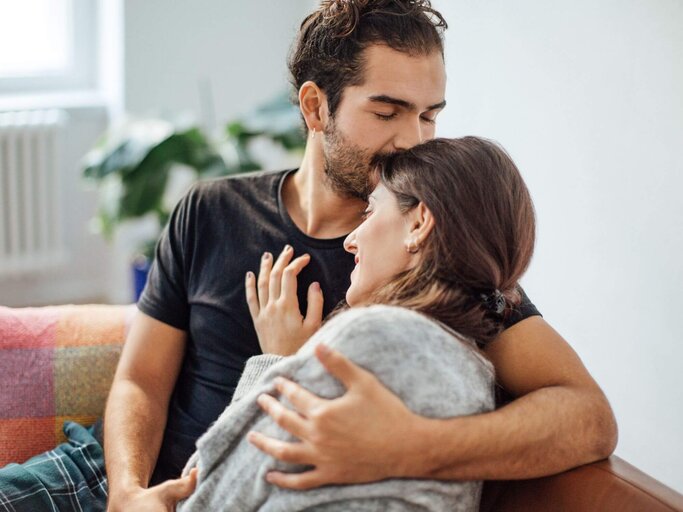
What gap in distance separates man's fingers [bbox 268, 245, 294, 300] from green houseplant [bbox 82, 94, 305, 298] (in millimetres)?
1282

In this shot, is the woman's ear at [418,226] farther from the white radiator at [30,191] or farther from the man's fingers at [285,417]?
the white radiator at [30,191]

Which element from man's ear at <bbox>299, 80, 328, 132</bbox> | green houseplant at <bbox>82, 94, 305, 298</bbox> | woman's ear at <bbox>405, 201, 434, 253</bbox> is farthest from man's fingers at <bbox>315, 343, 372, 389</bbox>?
green houseplant at <bbox>82, 94, 305, 298</bbox>

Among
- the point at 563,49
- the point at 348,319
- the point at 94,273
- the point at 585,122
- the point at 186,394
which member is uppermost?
the point at 563,49

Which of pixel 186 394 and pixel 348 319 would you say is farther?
pixel 186 394

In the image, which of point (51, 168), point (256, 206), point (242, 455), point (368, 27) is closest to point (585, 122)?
point (368, 27)

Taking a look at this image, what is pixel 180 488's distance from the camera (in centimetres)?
138

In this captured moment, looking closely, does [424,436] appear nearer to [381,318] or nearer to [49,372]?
[381,318]

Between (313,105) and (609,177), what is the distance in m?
0.58

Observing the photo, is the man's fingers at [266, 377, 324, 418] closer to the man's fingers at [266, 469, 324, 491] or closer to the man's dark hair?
the man's fingers at [266, 469, 324, 491]

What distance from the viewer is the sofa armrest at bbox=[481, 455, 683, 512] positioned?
125 centimetres

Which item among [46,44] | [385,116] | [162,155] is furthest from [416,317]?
[46,44]

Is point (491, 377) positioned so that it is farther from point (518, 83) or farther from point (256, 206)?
point (518, 83)

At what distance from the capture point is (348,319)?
118 cm

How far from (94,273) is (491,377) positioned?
9.20 feet
